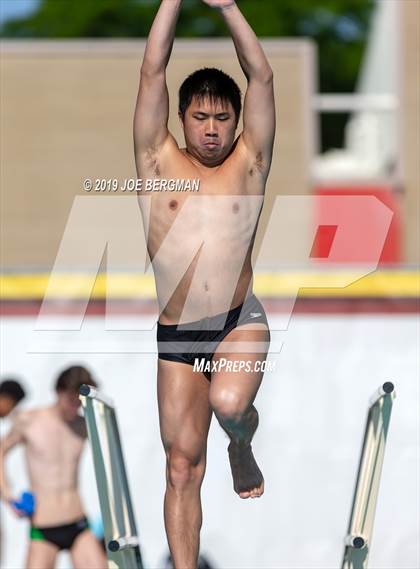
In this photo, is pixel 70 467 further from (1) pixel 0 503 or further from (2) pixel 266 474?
(2) pixel 266 474

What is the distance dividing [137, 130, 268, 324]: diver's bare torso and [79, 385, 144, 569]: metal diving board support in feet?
2.00

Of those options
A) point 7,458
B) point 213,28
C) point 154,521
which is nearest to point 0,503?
point 7,458

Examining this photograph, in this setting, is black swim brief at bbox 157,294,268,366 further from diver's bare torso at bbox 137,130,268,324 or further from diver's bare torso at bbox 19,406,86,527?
diver's bare torso at bbox 19,406,86,527

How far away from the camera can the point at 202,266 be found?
4.71 metres

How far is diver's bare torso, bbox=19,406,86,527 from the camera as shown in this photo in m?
6.81

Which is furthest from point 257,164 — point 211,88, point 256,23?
point 256,23

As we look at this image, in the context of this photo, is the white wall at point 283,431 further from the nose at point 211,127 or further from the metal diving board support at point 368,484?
the nose at point 211,127

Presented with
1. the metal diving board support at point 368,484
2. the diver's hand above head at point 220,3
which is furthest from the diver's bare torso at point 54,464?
the diver's hand above head at point 220,3

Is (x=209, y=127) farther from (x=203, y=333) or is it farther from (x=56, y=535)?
(x=56, y=535)

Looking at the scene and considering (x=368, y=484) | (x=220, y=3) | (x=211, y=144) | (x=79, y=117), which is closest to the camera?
(x=220, y=3)

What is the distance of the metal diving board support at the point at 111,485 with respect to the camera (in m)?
5.11

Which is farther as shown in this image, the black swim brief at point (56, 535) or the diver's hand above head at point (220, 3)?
the black swim brief at point (56, 535)

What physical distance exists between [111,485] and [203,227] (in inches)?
43.0

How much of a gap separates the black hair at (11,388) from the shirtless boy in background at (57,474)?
10 cm
